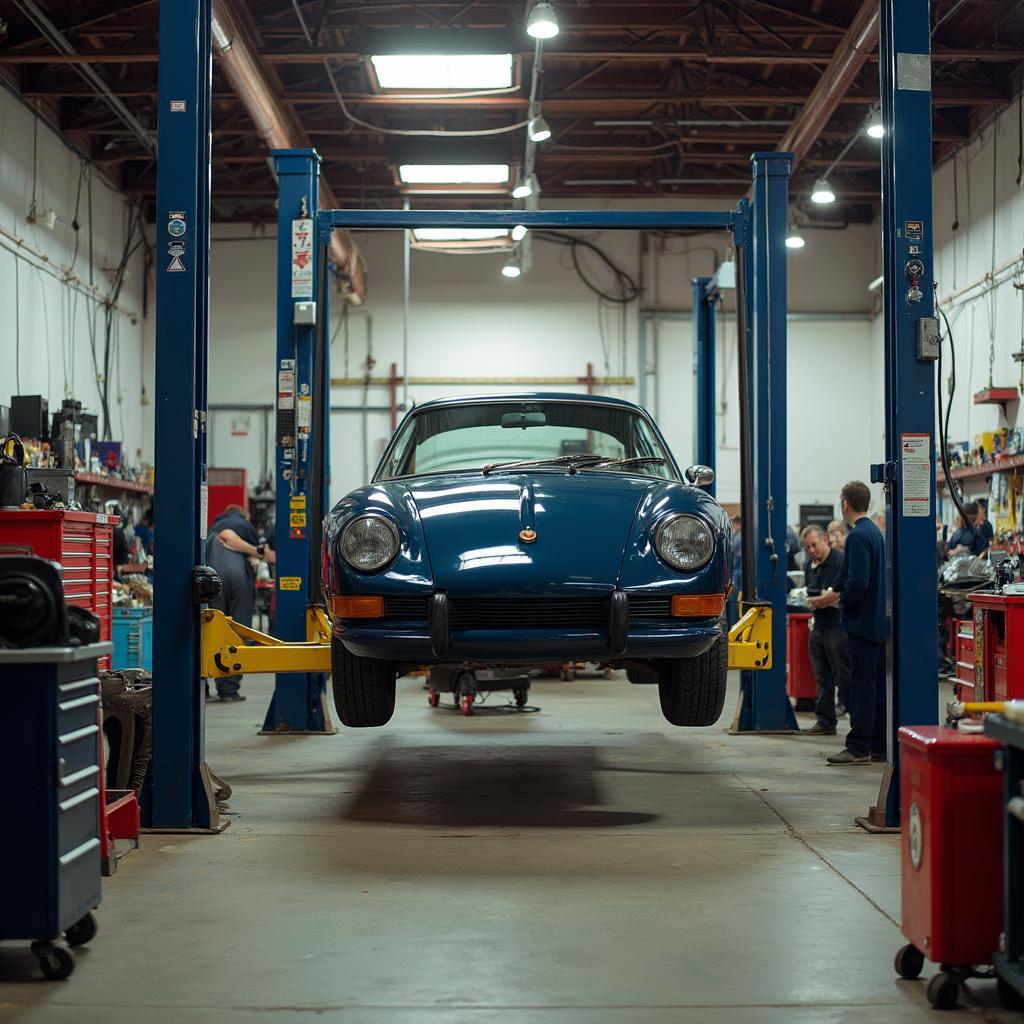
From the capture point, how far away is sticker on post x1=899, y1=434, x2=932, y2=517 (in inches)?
200

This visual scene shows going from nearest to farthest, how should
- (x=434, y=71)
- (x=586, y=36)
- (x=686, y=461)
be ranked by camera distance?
(x=434, y=71) < (x=586, y=36) < (x=686, y=461)

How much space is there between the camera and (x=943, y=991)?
2.96 m

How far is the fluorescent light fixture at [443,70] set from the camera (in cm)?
1138

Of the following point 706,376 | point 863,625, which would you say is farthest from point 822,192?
point 863,625

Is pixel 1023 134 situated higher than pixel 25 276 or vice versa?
pixel 1023 134

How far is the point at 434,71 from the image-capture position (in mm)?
11695

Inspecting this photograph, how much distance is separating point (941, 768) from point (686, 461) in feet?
56.8

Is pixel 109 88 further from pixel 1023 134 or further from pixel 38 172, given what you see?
pixel 1023 134

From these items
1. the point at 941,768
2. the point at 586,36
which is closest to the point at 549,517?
the point at 941,768

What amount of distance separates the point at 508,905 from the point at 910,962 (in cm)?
120

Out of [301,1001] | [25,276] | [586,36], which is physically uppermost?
[586,36]

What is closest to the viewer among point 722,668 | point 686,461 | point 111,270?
point 722,668

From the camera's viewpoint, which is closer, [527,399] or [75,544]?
[527,399]

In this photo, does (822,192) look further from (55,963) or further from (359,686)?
(55,963)
